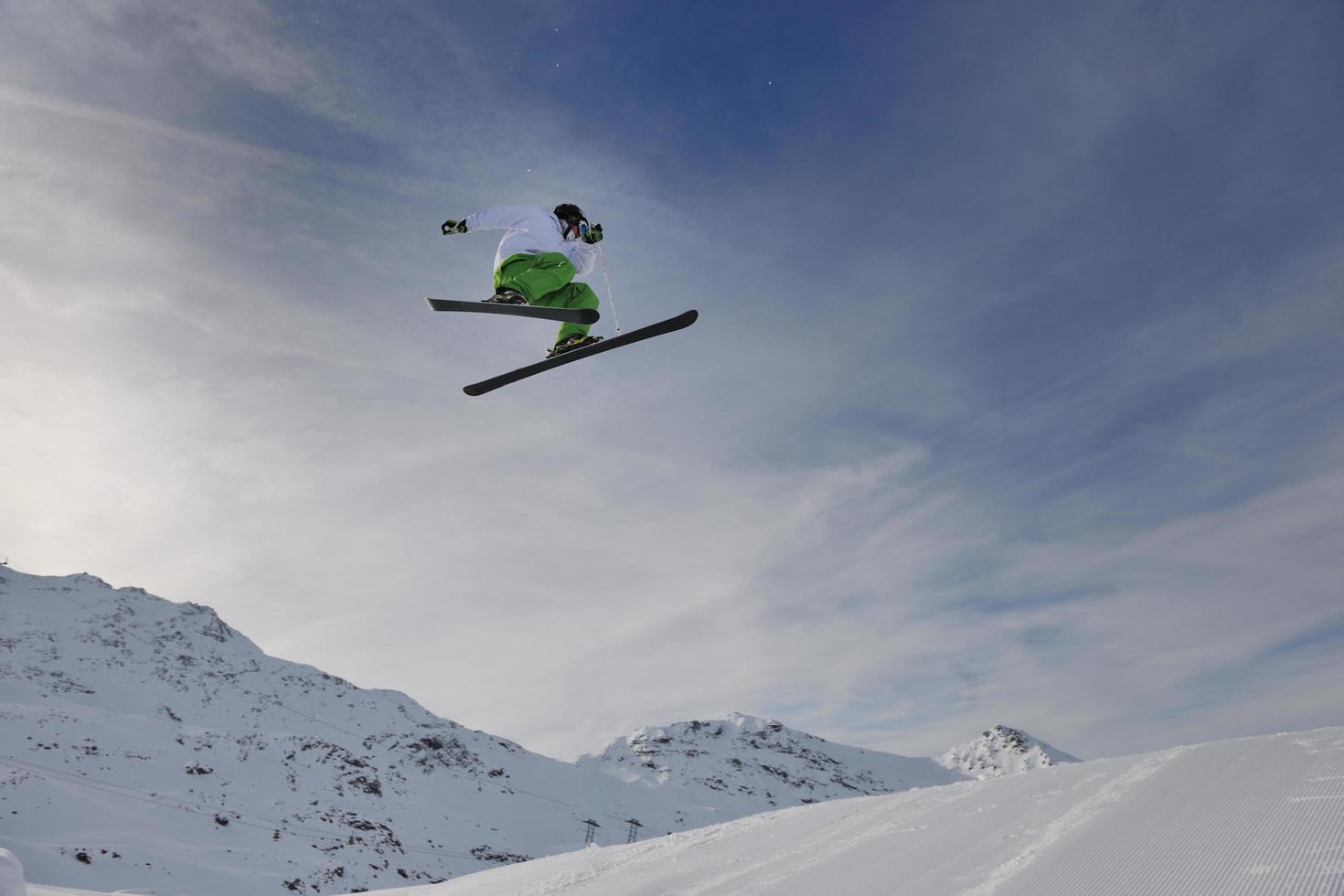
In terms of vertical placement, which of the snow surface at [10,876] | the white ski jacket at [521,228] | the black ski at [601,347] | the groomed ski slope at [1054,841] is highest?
the white ski jacket at [521,228]

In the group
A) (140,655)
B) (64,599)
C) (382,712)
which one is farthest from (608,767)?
(64,599)

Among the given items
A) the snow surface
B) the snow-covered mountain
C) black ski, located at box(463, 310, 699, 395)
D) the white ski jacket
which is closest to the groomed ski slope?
the snow surface

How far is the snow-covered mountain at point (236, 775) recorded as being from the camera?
34281 mm

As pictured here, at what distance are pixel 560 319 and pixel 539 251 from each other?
2.56 ft

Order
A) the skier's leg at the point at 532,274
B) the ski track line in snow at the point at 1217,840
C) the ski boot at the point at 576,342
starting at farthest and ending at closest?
the ski boot at the point at 576,342
the skier's leg at the point at 532,274
the ski track line in snow at the point at 1217,840

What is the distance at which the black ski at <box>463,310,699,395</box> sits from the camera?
7.96m

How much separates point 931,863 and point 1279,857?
184 centimetres

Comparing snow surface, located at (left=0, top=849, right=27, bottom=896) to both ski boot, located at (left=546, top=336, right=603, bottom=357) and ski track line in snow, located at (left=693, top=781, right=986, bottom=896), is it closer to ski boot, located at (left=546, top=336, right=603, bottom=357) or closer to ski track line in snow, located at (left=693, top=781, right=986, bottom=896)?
ski track line in snow, located at (left=693, top=781, right=986, bottom=896)

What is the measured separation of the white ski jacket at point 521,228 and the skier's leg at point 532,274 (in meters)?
0.08

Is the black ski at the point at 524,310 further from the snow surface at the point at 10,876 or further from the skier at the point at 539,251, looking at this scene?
the snow surface at the point at 10,876

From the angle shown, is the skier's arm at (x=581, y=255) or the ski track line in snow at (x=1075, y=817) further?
the skier's arm at (x=581, y=255)

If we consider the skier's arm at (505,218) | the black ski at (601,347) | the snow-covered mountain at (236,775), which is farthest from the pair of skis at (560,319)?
the snow-covered mountain at (236,775)

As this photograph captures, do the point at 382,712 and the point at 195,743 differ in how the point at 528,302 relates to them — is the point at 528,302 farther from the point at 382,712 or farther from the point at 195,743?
the point at 382,712

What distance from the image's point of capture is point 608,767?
153375 millimetres
